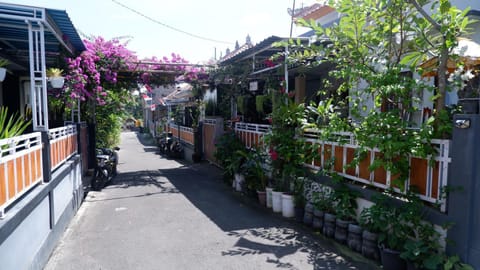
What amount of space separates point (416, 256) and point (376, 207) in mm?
697

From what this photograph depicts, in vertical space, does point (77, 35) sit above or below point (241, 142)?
above

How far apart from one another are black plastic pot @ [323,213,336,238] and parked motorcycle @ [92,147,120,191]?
585 centimetres

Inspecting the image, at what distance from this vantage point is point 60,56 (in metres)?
7.71

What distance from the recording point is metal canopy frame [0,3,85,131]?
14.7ft

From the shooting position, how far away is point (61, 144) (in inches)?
227

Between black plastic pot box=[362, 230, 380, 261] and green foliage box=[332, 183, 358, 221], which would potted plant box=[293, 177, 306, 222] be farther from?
black plastic pot box=[362, 230, 380, 261]

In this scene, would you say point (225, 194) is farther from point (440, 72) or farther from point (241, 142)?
point (440, 72)

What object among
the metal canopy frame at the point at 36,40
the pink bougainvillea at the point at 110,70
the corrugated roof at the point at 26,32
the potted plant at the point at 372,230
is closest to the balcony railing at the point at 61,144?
the metal canopy frame at the point at 36,40

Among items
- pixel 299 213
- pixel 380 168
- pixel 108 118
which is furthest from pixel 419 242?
pixel 108 118

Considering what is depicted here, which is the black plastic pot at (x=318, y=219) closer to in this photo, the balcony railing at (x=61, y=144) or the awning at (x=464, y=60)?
the awning at (x=464, y=60)

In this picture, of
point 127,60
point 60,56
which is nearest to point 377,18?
point 60,56

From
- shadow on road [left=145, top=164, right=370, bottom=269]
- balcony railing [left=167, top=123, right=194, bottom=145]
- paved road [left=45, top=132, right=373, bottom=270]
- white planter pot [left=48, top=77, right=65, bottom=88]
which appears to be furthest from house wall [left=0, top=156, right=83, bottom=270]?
balcony railing [left=167, top=123, right=194, bottom=145]

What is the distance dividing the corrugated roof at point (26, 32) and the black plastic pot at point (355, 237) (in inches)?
193

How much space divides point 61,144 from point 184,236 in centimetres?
269
